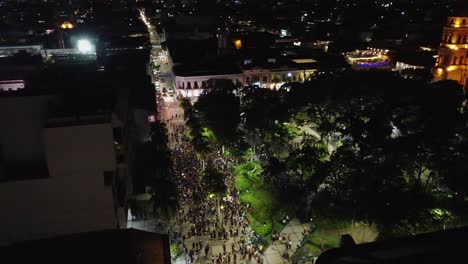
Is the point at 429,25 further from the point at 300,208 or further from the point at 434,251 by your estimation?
the point at 434,251

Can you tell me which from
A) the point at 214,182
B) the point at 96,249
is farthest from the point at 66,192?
the point at 214,182

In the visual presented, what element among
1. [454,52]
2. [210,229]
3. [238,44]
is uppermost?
[454,52]

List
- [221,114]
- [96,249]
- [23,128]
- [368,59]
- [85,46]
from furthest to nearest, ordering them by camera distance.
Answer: [368,59], [85,46], [221,114], [23,128], [96,249]

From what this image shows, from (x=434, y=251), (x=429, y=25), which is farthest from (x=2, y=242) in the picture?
(x=429, y=25)

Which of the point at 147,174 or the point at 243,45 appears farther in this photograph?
the point at 243,45

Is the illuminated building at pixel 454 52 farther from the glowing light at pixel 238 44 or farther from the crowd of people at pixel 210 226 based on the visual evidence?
the glowing light at pixel 238 44

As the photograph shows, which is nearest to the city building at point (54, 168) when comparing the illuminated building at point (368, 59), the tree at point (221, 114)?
the tree at point (221, 114)

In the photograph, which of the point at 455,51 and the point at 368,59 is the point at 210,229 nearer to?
the point at 455,51
